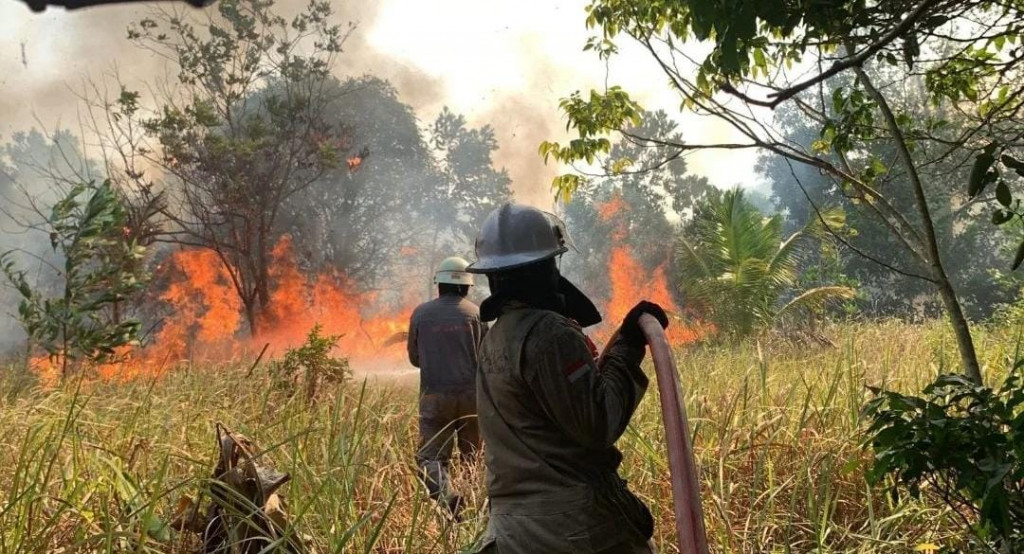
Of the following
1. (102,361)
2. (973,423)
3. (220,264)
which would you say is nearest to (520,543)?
(973,423)

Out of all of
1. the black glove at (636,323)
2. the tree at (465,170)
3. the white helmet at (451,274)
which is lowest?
the black glove at (636,323)

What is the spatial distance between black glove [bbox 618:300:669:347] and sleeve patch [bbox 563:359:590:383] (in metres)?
0.16

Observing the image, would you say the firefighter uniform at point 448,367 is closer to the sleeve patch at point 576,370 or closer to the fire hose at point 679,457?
the sleeve patch at point 576,370

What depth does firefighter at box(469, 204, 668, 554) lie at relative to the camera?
1.71m

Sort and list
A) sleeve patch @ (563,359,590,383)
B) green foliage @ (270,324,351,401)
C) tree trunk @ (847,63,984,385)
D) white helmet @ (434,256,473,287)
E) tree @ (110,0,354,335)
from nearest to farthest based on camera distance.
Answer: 1. sleeve patch @ (563,359,590,383)
2. tree trunk @ (847,63,984,385)
3. white helmet @ (434,256,473,287)
4. green foliage @ (270,324,351,401)
5. tree @ (110,0,354,335)

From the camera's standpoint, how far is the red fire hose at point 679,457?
151 centimetres

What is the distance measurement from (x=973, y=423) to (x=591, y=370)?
1092mm

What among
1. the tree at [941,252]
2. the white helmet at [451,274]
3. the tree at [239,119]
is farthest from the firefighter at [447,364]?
the tree at [941,252]

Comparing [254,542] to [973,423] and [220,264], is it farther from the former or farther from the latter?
[220,264]

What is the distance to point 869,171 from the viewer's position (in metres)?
3.23

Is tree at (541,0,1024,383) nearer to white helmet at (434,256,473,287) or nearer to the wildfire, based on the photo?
white helmet at (434,256,473,287)

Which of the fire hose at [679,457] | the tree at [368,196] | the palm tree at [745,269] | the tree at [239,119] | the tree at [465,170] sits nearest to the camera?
the fire hose at [679,457]

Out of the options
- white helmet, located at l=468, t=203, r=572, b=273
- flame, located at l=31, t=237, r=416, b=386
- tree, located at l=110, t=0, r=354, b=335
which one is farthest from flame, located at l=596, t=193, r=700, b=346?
white helmet, located at l=468, t=203, r=572, b=273

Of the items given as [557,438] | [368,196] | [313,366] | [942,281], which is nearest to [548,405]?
[557,438]
